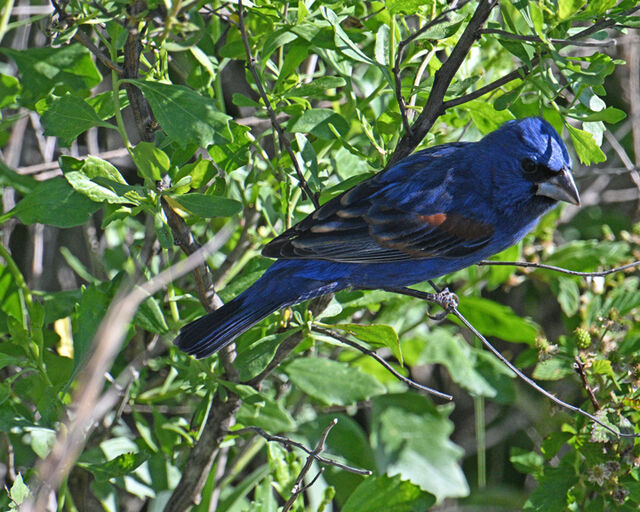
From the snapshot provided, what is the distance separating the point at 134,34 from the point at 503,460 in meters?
3.28

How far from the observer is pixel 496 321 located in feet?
10.1

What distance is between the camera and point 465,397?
15.3 feet

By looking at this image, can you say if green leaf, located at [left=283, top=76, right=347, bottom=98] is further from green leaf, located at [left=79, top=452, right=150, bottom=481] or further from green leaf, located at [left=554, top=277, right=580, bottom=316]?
green leaf, located at [left=554, top=277, right=580, bottom=316]

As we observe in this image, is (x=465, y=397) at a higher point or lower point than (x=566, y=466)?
lower

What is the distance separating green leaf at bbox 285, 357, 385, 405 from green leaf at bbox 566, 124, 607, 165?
1.02m

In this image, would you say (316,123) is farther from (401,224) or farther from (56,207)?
(56,207)

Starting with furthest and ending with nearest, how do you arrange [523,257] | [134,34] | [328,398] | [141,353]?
[523,257]
[141,353]
[328,398]
[134,34]

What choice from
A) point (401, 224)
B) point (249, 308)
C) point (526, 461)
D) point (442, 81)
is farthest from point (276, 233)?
point (526, 461)

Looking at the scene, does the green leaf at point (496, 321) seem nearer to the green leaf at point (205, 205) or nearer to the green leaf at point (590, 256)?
the green leaf at point (590, 256)

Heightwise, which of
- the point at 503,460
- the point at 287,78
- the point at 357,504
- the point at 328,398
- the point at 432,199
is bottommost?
the point at 503,460

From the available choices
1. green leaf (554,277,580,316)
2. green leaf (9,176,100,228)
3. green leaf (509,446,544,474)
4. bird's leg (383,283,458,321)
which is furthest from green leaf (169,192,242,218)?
green leaf (554,277,580,316)

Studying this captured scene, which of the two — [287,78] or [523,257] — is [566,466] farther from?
[287,78]

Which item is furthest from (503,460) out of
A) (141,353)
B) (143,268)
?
(143,268)

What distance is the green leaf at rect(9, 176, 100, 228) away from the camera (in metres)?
2.21
